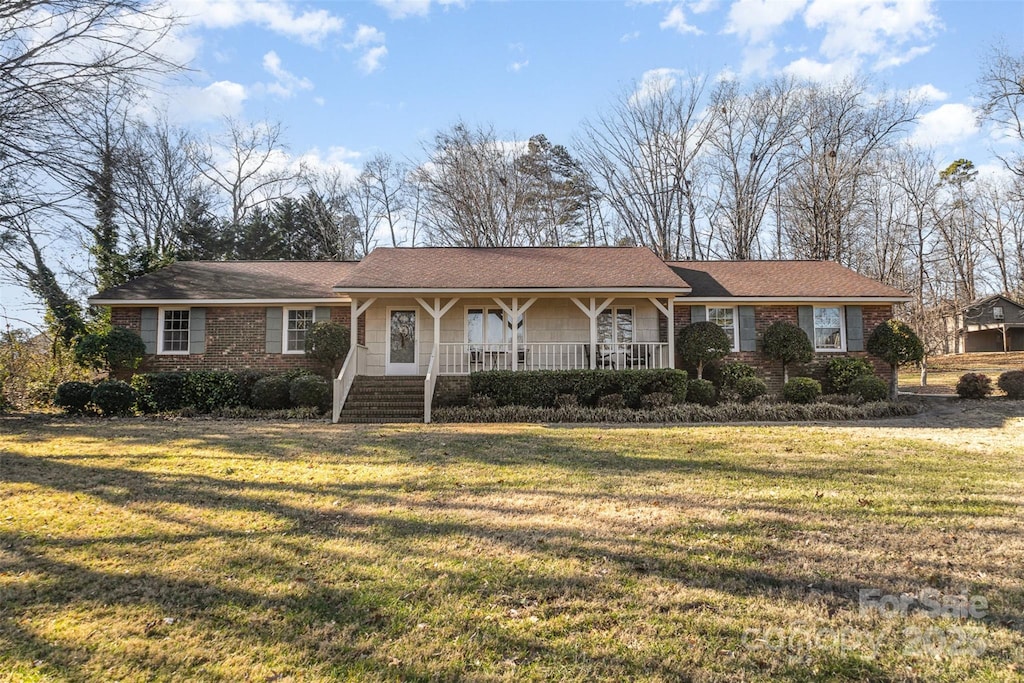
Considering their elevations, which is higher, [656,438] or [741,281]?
[741,281]

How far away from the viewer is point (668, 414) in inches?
503

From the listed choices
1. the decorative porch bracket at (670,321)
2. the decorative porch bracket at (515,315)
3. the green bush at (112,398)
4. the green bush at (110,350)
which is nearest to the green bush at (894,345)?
the decorative porch bracket at (670,321)

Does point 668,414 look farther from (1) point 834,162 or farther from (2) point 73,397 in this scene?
(1) point 834,162

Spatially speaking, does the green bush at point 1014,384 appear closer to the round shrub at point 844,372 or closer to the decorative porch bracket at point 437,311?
the round shrub at point 844,372

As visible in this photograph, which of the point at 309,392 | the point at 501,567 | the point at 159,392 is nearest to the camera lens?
the point at 501,567

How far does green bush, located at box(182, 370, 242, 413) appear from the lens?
1430 cm

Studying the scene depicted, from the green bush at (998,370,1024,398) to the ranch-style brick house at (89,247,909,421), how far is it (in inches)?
106

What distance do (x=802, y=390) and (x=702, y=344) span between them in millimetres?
2678

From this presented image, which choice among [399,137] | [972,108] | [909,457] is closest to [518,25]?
[909,457]

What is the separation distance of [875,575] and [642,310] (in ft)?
42.8

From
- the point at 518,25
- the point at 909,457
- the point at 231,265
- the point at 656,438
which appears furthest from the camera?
the point at 231,265

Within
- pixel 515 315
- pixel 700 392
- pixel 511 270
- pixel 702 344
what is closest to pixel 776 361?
pixel 702 344

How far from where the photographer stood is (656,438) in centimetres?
969

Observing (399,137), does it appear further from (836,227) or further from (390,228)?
(836,227)
